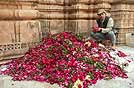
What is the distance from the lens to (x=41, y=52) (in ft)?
16.8

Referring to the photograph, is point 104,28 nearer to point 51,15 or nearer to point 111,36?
point 111,36

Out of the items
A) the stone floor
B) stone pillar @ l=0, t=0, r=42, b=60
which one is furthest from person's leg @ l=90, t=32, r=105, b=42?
the stone floor

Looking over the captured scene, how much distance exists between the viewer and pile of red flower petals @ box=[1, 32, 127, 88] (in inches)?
168

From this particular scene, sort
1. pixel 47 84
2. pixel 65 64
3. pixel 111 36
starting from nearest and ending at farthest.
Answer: pixel 47 84
pixel 65 64
pixel 111 36

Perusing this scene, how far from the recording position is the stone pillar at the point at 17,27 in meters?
5.45

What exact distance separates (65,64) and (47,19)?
118 inches

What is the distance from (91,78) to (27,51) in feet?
6.79

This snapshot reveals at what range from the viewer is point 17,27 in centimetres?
569

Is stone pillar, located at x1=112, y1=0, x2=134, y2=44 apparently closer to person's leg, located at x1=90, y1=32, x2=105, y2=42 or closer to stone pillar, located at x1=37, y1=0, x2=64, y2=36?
person's leg, located at x1=90, y1=32, x2=105, y2=42

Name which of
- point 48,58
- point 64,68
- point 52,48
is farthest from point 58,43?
point 64,68

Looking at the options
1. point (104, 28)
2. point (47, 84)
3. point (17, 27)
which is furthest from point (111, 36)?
point (47, 84)

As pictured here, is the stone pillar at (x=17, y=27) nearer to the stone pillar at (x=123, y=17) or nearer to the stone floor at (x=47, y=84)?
the stone floor at (x=47, y=84)

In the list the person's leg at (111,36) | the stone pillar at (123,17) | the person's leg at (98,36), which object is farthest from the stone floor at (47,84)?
the stone pillar at (123,17)

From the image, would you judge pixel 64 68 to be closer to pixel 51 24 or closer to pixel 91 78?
pixel 91 78
